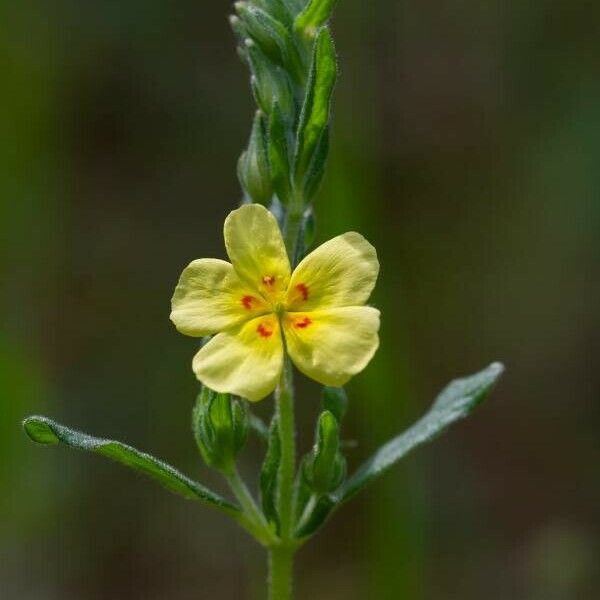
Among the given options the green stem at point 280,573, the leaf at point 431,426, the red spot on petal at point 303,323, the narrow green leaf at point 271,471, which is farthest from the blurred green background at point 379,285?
the red spot on petal at point 303,323

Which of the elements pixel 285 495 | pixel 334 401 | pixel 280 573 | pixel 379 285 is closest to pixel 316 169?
pixel 334 401

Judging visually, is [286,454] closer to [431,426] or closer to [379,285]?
[431,426]

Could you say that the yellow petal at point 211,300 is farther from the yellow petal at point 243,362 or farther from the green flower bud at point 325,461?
the green flower bud at point 325,461

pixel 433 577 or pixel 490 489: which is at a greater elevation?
pixel 490 489

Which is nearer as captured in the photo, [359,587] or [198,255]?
[359,587]

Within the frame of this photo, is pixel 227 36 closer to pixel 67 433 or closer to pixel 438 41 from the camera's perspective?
pixel 438 41

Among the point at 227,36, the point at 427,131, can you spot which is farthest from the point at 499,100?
the point at 227,36
